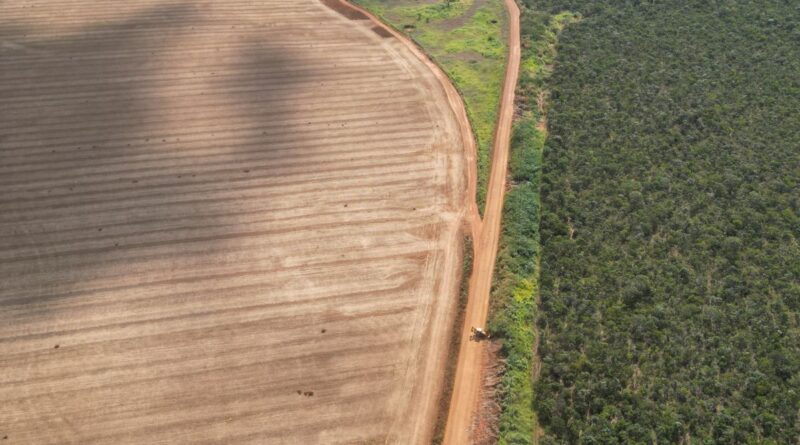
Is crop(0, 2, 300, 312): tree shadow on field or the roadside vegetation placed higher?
the roadside vegetation

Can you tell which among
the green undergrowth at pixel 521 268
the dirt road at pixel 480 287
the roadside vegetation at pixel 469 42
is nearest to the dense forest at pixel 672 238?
the green undergrowth at pixel 521 268

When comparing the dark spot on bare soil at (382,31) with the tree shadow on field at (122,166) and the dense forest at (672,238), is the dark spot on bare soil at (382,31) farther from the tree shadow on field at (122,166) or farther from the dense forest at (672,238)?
the dense forest at (672,238)

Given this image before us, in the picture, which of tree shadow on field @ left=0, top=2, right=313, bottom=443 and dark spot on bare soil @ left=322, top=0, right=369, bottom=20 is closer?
tree shadow on field @ left=0, top=2, right=313, bottom=443

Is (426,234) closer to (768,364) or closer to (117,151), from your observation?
(768,364)

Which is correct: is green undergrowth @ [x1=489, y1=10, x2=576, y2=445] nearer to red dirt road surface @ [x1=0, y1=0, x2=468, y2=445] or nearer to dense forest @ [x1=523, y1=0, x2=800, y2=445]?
dense forest @ [x1=523, y1=0, x2=800, y2=445]

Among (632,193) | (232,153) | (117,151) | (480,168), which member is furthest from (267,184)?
(632,193)

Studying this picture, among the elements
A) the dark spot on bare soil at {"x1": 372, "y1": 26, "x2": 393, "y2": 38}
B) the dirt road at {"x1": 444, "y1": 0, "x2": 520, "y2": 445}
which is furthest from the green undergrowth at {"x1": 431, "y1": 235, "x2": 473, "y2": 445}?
the dark spot on bare soil at {"x1": 372, "y1": 26, "x2": 393, "y2": 38}
